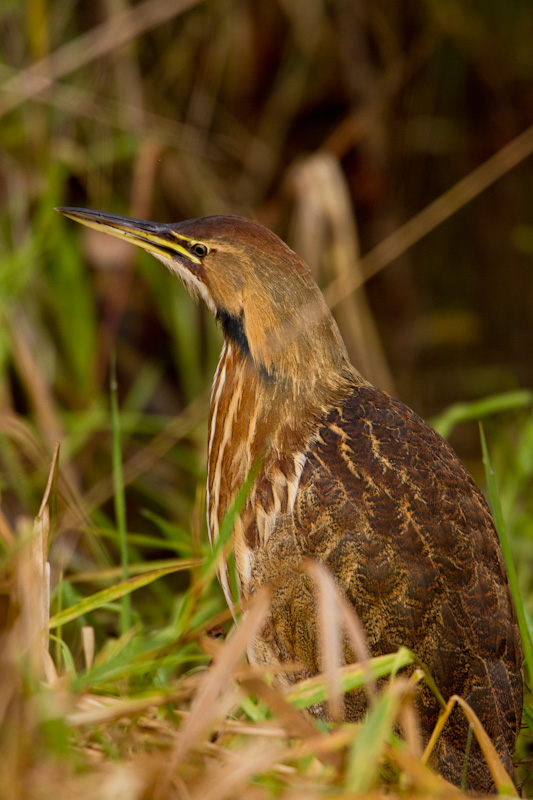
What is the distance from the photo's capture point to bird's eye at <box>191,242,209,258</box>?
6.82 feet

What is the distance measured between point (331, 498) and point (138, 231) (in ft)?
2.30

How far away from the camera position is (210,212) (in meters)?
3.64

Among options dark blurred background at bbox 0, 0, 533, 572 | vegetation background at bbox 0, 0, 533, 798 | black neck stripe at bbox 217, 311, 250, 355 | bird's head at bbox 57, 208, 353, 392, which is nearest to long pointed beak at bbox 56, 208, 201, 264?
bird's head at bbox 57, 208, 353, 392

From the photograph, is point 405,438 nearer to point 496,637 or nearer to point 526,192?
point 496,637

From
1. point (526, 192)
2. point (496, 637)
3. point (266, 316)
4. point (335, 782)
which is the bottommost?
point (335, 782)

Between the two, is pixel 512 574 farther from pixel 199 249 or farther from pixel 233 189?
pixel 233 189

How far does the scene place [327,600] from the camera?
1.25m

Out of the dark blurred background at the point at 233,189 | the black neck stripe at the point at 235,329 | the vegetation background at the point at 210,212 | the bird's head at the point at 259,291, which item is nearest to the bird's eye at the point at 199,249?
the bird's head at the point at 259,291

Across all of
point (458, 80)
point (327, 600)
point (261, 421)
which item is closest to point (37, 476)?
point (261, 421)

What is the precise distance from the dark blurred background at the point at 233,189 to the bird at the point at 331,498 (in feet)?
2.20

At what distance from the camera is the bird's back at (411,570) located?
5.69 feet

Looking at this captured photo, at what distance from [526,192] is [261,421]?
313cm

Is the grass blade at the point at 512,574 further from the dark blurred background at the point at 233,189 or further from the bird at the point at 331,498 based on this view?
the dark blurred background at the point at 233,189

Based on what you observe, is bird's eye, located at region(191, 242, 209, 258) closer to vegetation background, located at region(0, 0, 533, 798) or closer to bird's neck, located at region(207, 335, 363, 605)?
bird's neck, located at region(207, 335, 363, 605)
